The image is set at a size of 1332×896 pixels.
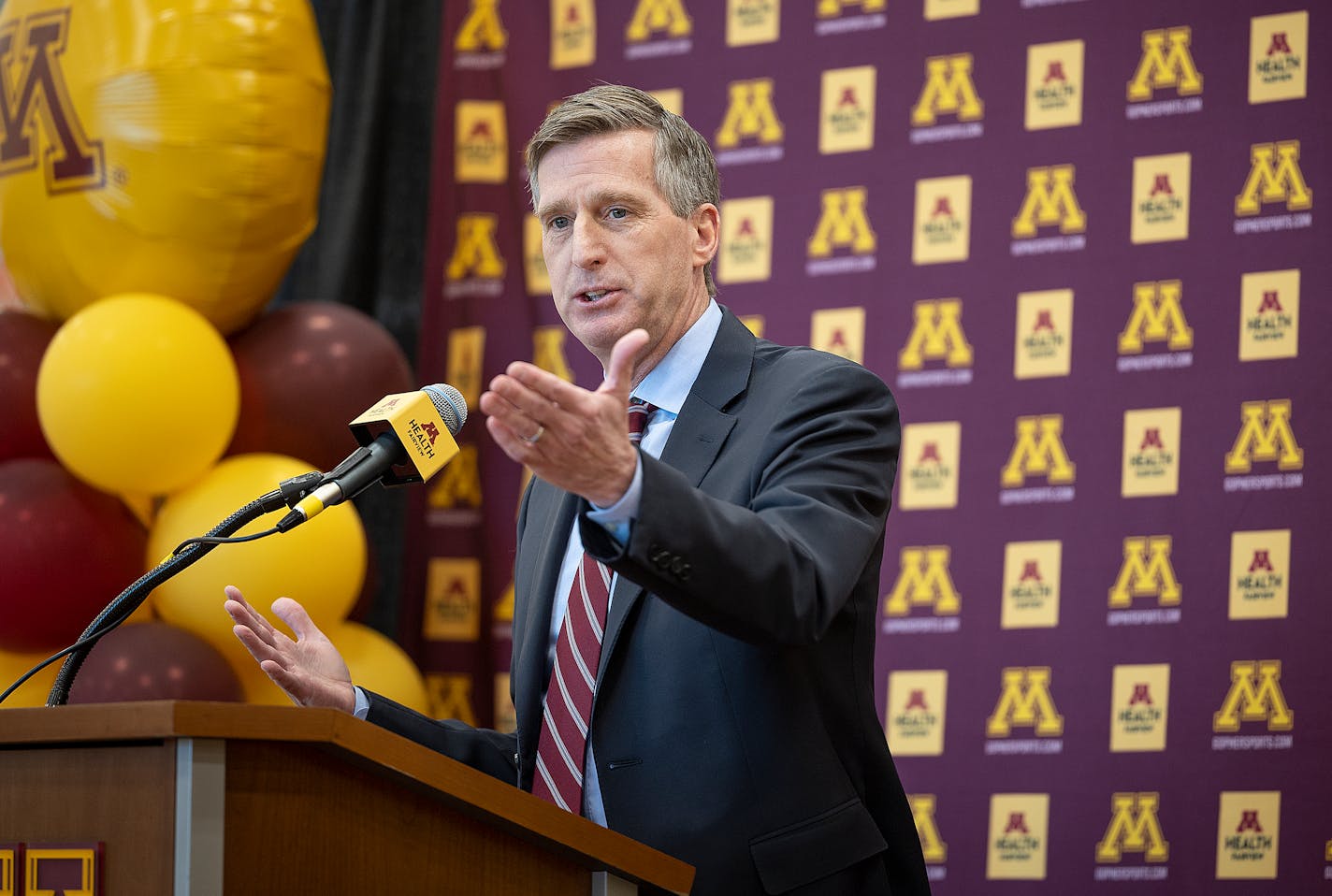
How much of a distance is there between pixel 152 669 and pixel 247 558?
32 centimetres

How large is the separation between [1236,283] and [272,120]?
251 cm

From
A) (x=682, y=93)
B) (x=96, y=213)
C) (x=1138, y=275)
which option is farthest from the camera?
(x=682, y=93)

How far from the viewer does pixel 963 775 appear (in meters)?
3.91

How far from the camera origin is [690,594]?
1511 millimetres

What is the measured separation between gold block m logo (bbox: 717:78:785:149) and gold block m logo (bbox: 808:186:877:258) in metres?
0.28

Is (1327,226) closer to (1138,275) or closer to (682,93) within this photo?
(1138,275)

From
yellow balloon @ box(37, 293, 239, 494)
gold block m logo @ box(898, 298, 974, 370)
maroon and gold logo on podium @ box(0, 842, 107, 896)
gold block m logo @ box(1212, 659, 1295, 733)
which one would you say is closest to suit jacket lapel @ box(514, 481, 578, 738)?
maroon and gold logo on podium @ box(0, 842, 107, 896)

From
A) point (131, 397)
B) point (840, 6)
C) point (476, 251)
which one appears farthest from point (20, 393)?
point (840, 6)

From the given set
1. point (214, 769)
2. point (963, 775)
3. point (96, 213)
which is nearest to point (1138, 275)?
point (963, 775)

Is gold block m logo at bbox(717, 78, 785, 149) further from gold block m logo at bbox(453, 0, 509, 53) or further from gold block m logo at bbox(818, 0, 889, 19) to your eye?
gold block m logo at bbox(453, 0, 509, 53)

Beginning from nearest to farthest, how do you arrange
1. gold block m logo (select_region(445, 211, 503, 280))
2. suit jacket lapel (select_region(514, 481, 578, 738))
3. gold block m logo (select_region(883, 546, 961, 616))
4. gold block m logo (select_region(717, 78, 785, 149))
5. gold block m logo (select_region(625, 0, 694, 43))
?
suit jacket lapel (select_region(514, 481, 578, 738))
gold block m logo (select_region(883, 546, 961, 616))
gold block m logo (select_region(717, 78, 785, 149))
gold block m logo (select_region(625, 0, 694, 43))
gold block m logo (select_region(445, 211, 503, 280))

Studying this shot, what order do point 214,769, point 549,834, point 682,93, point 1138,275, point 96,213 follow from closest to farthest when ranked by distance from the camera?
point 214,769
point 549,834
point 96,213
point 1138,275
point 682,93

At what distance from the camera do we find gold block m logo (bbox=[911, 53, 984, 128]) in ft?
13.5

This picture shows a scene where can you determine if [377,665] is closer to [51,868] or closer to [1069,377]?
[1069,377]
